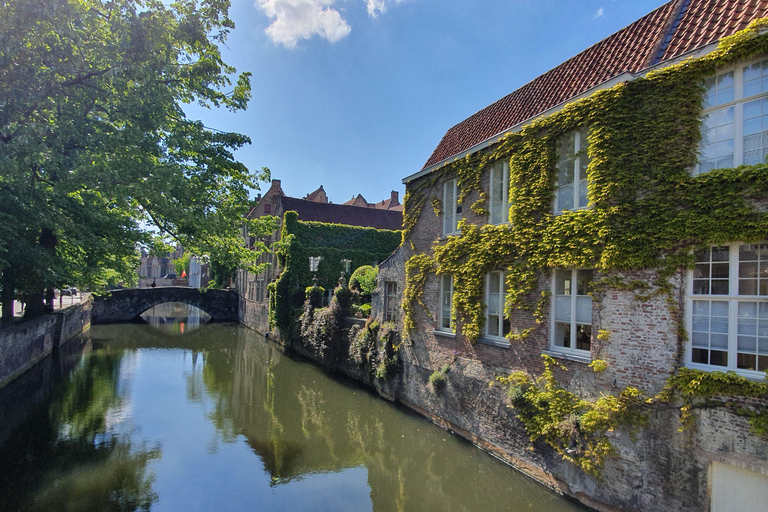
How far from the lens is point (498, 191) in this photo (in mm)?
9164

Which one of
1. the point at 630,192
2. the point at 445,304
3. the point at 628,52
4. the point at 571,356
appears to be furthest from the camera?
the point at 445,304

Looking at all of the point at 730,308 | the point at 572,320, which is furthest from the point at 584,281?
the point at 730,308

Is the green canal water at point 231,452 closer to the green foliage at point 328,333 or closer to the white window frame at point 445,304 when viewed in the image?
the green foliage at point 328,333

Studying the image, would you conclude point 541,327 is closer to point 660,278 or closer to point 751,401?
point 660,278

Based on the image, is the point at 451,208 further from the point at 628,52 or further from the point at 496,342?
the point at 628,52

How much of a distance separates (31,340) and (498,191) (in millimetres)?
18520

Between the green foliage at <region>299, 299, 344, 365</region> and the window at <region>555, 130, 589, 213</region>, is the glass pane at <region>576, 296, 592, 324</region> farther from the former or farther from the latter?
the green foliage at <region>299, 299, 344, 365</region>

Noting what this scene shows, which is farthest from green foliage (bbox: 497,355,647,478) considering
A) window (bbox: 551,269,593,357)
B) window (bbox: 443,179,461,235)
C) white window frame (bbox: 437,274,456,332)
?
window (bbox: 443,179,461,235)

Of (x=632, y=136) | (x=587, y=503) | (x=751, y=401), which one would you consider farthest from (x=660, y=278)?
(x=587, y=503)

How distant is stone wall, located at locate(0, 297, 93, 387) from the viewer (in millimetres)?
13469

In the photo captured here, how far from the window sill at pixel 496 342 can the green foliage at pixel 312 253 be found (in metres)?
14.6

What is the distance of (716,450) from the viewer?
210 inches

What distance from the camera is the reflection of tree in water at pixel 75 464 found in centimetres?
693

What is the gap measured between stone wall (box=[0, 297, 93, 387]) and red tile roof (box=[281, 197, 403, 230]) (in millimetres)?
14284
